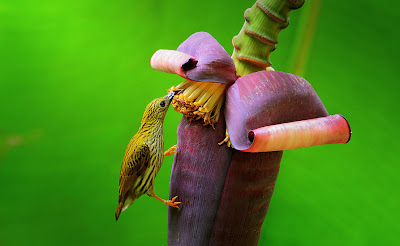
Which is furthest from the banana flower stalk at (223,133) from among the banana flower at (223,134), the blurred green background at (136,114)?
the blurred green background at (136,114)

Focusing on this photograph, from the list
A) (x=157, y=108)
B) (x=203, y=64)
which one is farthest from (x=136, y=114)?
(x=203, y=64)

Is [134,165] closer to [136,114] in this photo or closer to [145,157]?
[145,157]

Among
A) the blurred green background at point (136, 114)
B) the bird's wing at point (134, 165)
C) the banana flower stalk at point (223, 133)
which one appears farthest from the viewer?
the blurred green background at point (136, 114)

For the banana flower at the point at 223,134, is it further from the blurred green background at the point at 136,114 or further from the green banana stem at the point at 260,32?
the blurred green background at the point at 136,114

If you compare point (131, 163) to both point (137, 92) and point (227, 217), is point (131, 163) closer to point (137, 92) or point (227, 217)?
point (227, 217)

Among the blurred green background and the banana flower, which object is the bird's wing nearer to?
the banana flower

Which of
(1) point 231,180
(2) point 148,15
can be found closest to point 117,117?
(2) point 148,15

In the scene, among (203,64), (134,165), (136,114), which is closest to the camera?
(203,64)
